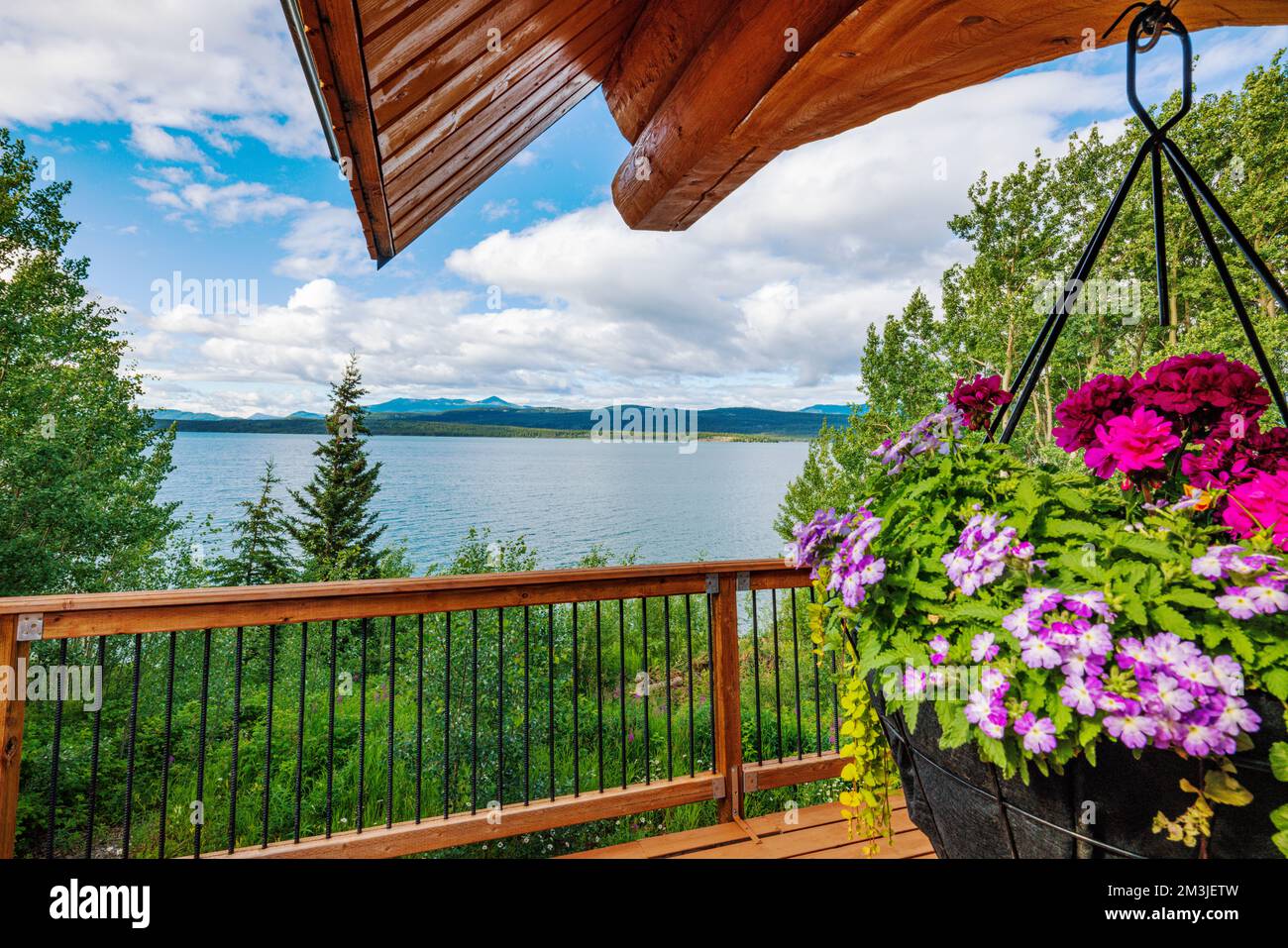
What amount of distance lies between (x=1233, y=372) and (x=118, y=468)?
16915 millimetres

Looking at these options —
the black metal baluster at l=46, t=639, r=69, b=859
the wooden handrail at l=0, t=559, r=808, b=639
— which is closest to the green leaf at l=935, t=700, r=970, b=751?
the wooden handrail at l=0, t=559, r=808, b=639

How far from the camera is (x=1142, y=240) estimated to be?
13.5 m

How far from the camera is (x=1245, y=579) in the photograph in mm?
600

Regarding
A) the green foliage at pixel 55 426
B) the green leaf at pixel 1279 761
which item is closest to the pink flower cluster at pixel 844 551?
the green leaf at pixel 1279 761

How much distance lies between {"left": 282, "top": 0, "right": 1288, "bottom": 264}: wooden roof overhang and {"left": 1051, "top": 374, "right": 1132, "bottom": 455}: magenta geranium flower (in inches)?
20.3

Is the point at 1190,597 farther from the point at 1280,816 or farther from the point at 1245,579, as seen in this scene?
the point at 1280,816

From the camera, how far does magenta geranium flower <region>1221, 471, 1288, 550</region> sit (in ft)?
2.04

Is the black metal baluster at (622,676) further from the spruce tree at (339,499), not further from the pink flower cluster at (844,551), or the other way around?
the spruce tree at (339,499)

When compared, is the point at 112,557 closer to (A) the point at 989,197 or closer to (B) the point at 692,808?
(B) the point at 692,808

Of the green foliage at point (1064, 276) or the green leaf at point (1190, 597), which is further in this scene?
the green foliage at point (1064, 276)

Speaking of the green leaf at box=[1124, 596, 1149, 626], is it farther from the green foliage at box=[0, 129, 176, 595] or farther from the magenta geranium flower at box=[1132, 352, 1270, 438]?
the green foliage at box=[0, 129, 176, 595]

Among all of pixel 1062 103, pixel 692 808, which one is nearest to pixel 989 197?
pixel 1062 103

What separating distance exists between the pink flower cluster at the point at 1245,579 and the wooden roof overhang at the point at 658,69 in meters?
0.74

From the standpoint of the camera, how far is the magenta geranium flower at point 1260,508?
623mm
